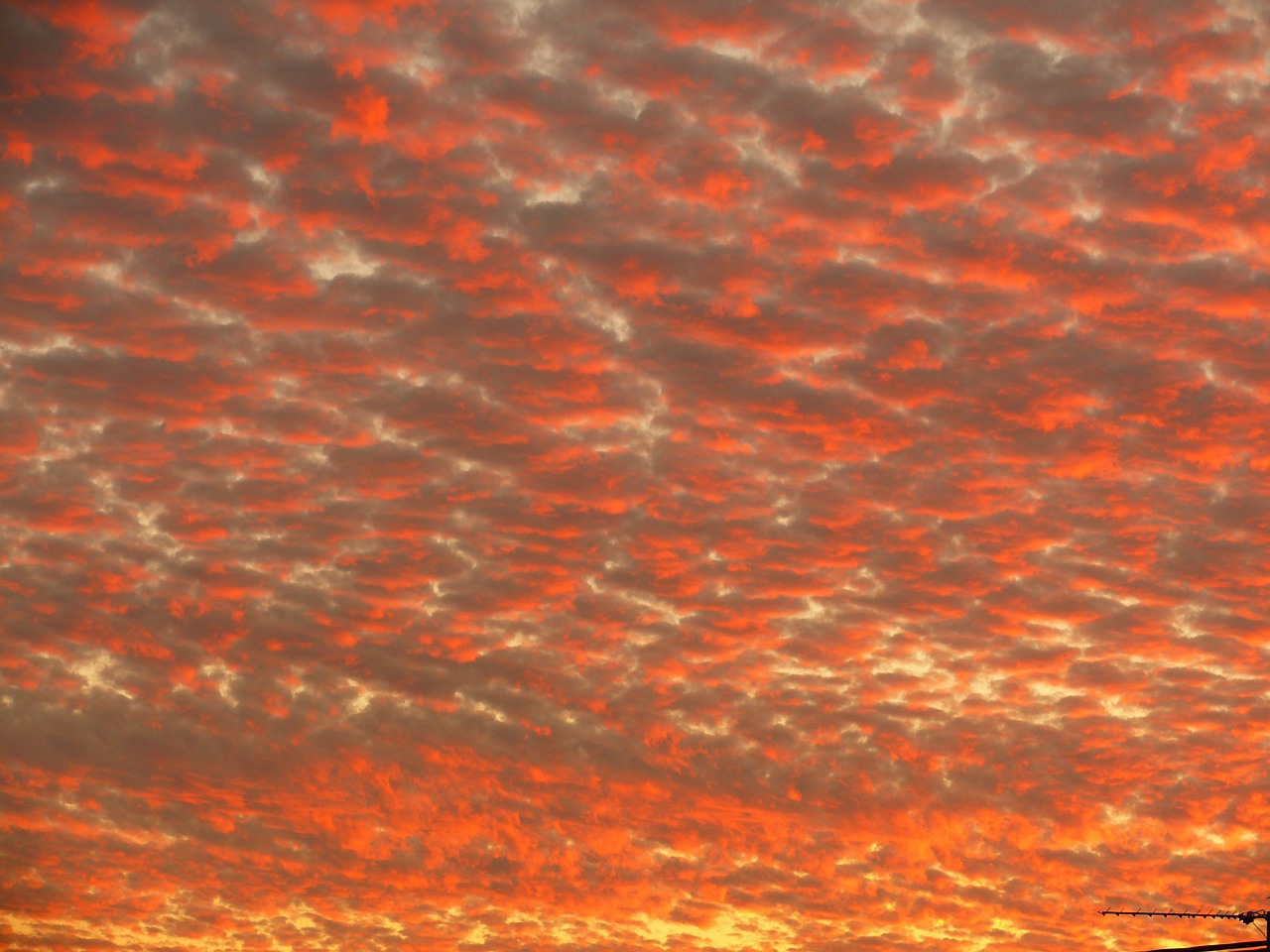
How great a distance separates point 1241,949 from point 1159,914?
6.36 metres

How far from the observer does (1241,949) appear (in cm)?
5216

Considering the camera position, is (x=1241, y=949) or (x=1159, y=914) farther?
(x=1159, y=914)

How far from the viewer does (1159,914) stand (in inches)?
2295
